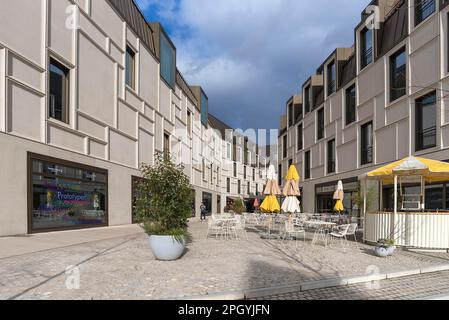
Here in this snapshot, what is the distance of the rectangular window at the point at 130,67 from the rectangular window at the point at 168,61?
559cm

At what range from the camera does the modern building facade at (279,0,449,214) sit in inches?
622

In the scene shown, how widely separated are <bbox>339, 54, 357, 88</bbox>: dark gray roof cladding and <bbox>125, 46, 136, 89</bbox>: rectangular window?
1485 cm

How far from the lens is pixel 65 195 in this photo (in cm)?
1495

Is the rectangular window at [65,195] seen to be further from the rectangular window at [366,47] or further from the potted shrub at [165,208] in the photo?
the rectangular window at [366,47]

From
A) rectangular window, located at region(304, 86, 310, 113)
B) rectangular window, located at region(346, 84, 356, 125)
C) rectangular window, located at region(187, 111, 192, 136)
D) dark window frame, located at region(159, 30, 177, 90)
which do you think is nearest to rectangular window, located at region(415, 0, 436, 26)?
rectangular window, located at region(346, 84, 356, 125)

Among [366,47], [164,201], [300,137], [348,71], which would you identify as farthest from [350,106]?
[164,201]

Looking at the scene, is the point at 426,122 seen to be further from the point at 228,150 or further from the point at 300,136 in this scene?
the point at 228,150

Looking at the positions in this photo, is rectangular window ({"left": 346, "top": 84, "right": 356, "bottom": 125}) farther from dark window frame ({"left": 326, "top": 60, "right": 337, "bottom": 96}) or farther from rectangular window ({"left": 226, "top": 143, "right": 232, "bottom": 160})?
rectangular window ({"left": 226, "top": 143, "right": 232, "bottom": 160})

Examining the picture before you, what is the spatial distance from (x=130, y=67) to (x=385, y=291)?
67.3 ft

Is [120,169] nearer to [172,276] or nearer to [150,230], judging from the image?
[150,230]

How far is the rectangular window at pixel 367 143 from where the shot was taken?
22562 millimetres

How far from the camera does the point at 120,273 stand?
22.5ft

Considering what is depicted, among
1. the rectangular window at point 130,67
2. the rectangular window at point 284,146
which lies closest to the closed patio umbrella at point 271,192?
the rectangular window at point 130,67
